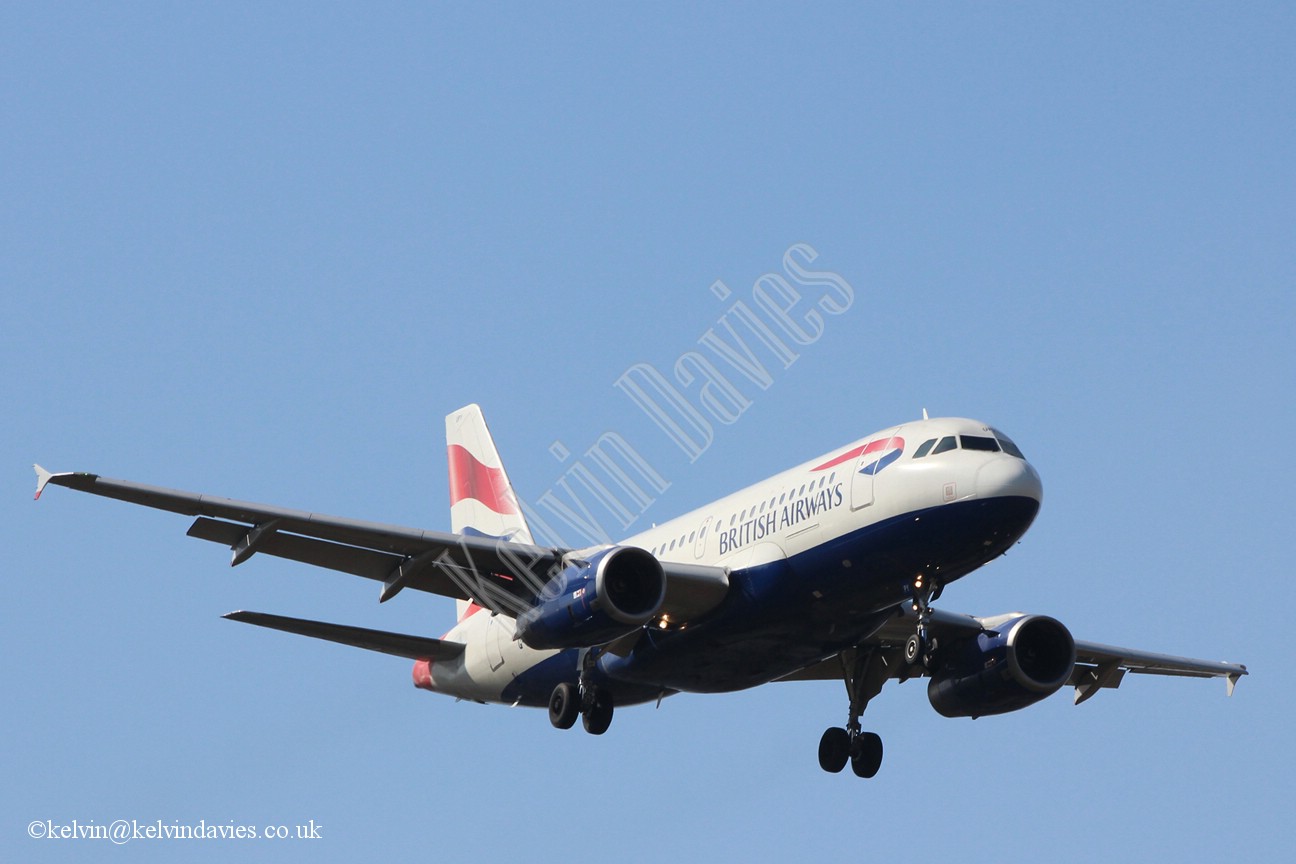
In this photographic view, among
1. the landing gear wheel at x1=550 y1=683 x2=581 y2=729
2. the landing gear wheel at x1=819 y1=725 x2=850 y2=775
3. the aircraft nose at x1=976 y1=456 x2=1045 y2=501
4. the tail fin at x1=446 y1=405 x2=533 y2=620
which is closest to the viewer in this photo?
the aircraft nose at x1=976 y1=456 x2=1045 y2=501

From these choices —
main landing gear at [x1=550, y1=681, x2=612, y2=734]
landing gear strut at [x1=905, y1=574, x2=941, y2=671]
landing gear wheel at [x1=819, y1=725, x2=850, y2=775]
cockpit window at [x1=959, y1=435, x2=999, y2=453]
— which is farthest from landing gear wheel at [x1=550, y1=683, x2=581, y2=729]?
cockpit window at [x1=959, y1=435, x2=999, y2=453]

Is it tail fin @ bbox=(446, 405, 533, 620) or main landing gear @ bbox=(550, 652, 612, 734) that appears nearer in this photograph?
main landing gear @ bbox=(550, 652, 612, 734)

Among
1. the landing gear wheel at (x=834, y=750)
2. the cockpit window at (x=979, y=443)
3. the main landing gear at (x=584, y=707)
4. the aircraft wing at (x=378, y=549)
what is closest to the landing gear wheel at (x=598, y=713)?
the main landing gear at (x=584, y=707)

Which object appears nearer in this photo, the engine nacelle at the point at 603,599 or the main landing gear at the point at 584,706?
the engine nacelle at the point at 603,599

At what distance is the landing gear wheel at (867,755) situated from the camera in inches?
1469

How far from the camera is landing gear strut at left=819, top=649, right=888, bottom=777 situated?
1471 inches

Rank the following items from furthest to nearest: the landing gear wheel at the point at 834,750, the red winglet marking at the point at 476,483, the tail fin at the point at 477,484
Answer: the red winglet marking at the point at 476,483 → the tail fin at the point at 477,484 → the landing gear wheel at the point at 834,750

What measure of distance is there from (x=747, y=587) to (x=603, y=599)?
2.90m

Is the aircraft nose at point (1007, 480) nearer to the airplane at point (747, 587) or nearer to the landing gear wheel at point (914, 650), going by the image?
the airplane at point (747, 587)

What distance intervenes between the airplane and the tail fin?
4292 millimetres

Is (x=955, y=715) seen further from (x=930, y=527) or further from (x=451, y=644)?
(x=451, y=644)

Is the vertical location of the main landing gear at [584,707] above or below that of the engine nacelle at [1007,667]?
below

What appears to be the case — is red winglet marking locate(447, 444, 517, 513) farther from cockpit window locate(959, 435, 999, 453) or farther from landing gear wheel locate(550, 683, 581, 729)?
cockpit window locate(959, 435, 999, 453)

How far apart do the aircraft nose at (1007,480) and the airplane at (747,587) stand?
4cm
